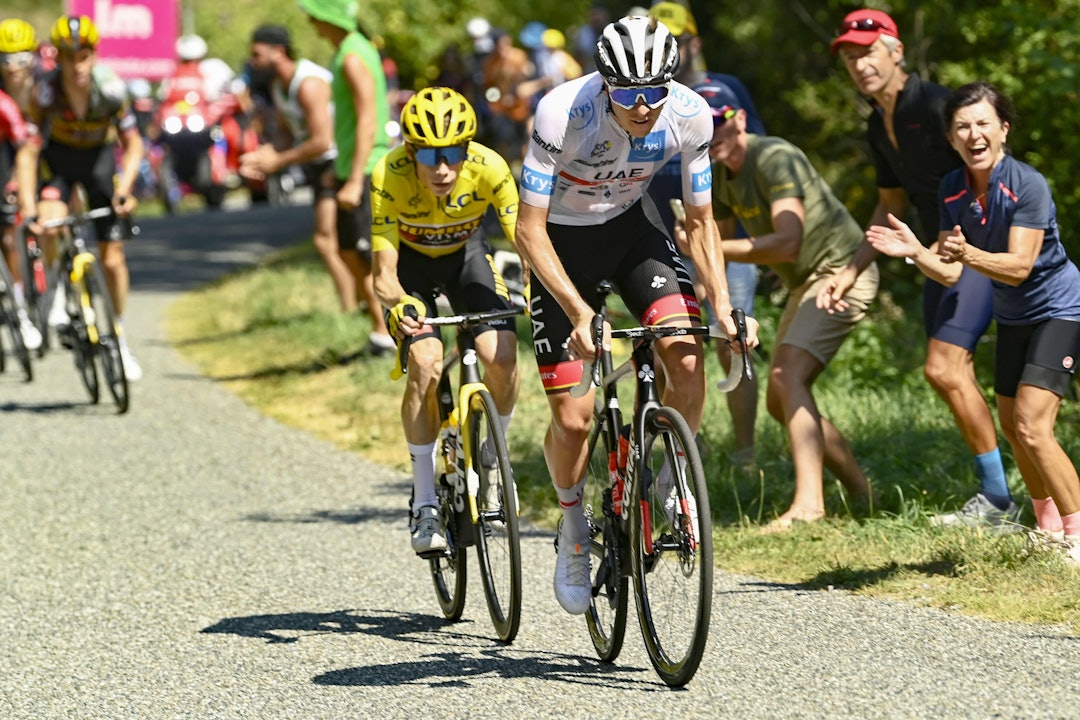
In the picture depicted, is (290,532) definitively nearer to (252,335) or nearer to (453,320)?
(453,320)

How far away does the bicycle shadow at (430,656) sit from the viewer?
5.93m

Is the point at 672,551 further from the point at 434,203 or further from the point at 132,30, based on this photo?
the point at 132,30

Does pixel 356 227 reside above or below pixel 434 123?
below

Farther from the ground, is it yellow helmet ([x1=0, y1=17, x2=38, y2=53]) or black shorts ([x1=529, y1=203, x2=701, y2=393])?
yellow helmet ([x1=0, y1=17, x2=38, y2=53])

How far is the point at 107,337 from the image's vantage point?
37.7ft

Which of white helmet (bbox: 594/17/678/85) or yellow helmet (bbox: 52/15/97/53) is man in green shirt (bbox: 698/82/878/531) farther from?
yellow helmet (bbox: 52/15/97/53)

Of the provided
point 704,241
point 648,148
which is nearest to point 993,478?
point 704,241

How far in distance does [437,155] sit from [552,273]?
1.05 meters

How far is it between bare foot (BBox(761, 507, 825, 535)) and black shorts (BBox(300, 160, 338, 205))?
251 inches

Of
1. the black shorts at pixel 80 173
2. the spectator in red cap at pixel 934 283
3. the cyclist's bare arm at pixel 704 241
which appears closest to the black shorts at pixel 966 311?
the spectator in red cap at pixel 934 283

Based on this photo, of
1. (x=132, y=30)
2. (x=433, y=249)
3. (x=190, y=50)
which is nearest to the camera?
(x=433, y=249)

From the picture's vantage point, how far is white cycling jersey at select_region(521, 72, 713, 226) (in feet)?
19.4

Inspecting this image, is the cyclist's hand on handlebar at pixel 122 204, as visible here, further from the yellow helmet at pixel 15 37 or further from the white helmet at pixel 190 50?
the white helmet at pixel 190 50

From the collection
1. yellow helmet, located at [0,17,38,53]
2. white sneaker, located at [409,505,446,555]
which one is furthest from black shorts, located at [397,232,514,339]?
yellow helmet, located at [0,17,38,53]
